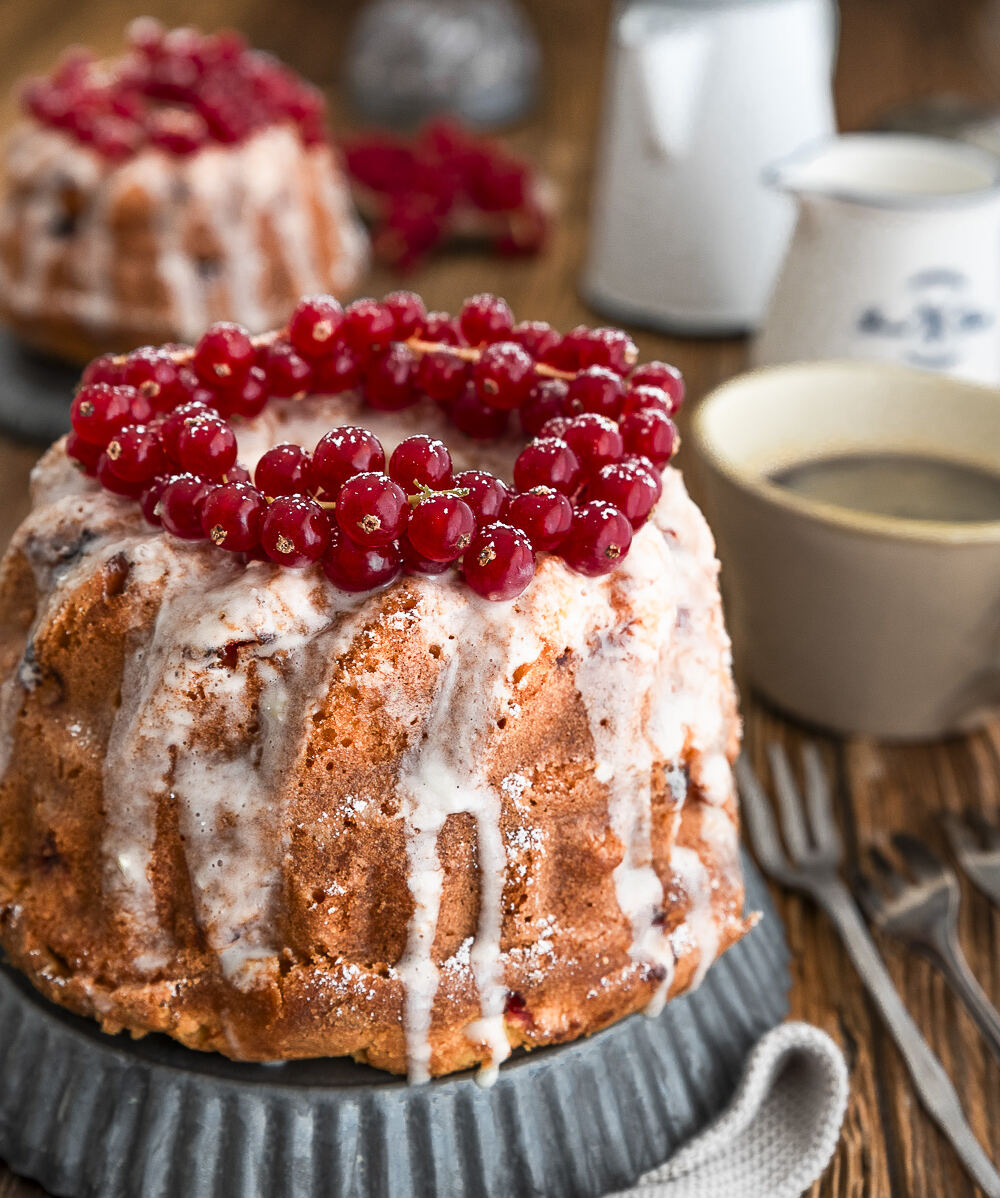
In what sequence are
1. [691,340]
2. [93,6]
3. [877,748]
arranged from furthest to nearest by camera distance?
[93,6] → [691,340] → [877,748]

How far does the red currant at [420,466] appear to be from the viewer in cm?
72

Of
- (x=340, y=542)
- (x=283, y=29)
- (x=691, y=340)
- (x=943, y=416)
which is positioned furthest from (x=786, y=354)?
(x=283, y=29)

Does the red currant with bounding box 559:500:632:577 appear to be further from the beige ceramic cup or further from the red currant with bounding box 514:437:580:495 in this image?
the beige ceramic cup

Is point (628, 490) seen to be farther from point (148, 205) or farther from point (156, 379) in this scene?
point (148, 205)

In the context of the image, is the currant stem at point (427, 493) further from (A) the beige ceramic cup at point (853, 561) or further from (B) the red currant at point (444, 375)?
(A) the beige ceramic cup at point (853, 561)

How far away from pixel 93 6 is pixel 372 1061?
8.38 feet

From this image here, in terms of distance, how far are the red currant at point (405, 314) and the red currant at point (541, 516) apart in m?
0.21

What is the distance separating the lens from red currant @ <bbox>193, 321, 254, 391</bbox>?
816 millimetres

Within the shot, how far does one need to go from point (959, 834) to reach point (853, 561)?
0.76ft

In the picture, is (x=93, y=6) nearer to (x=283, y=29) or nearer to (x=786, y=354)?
(x=283, y=29)

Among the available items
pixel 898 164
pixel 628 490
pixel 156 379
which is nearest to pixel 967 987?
pixel 628 490

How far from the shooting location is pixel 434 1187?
741mm

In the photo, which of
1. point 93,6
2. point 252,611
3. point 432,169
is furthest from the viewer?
point 93,6

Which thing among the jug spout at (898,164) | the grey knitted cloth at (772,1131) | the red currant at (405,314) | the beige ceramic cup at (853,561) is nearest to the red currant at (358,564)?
the red currant at (405,314)
